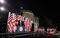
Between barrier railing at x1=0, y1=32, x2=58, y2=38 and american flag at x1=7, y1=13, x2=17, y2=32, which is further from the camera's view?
american flag at x1=7, y1=13, x2=17, y2=32

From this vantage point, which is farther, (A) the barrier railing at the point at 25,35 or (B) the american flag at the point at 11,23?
(B) the american flag at the point at 11,23

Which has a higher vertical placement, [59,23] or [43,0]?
[43,0]

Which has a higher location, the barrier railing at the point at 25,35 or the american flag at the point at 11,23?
the american flag at the point at 11,23

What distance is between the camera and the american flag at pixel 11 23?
1930mm

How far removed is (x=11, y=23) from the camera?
1976 millimetres

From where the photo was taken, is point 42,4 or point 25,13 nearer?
point 25,13

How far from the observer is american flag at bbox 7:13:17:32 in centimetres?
193

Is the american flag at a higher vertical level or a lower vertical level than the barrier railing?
higher

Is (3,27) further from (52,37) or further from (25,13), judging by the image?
(52,37)

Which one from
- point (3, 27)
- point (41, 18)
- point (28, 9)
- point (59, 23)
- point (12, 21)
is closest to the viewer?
point (3, 27)

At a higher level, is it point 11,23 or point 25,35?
point 11,23

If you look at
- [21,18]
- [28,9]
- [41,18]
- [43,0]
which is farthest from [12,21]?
[43,0]

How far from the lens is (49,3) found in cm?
248

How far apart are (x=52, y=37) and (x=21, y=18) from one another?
788 mm
